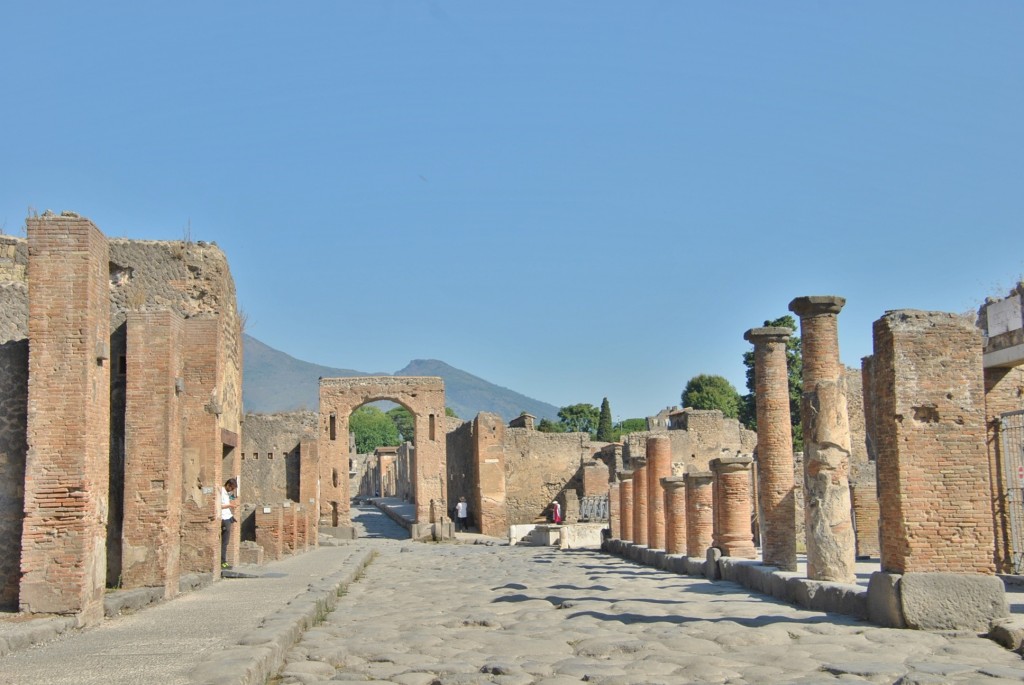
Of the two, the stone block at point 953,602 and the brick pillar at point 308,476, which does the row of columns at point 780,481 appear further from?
the brick pillar at point 308,476

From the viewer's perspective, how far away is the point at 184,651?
700cm

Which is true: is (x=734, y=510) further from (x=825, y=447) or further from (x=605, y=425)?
(x=605, y=425)

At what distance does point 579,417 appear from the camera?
366ft

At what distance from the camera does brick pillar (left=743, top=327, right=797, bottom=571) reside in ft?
44.0

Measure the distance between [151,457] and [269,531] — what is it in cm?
636

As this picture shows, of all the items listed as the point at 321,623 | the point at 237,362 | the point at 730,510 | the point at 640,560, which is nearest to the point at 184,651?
the point at 321,623

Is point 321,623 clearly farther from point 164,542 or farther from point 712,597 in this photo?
point 712,597

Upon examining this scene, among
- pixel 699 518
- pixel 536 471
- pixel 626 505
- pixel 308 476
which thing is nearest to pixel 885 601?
pixel 699 518

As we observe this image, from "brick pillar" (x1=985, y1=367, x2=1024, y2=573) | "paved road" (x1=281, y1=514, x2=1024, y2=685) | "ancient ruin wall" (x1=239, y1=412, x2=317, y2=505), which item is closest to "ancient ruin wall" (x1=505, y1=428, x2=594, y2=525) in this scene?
"ancient ruin wall" (x1=239, y1=412, x2=317, y2=505)

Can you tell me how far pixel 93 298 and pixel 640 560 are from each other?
1244 cm

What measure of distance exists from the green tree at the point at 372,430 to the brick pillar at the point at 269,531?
3949 inches

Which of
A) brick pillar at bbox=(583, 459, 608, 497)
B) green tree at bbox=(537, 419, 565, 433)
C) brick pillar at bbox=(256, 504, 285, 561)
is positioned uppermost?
green tree at bbox=(537, 419, 565, 433)

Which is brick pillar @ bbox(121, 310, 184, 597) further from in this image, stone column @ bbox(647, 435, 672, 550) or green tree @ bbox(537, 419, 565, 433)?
green tree @ bbox(537, 419, 565, 433)

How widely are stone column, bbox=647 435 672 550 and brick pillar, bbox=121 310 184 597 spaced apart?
9786 millimetres
